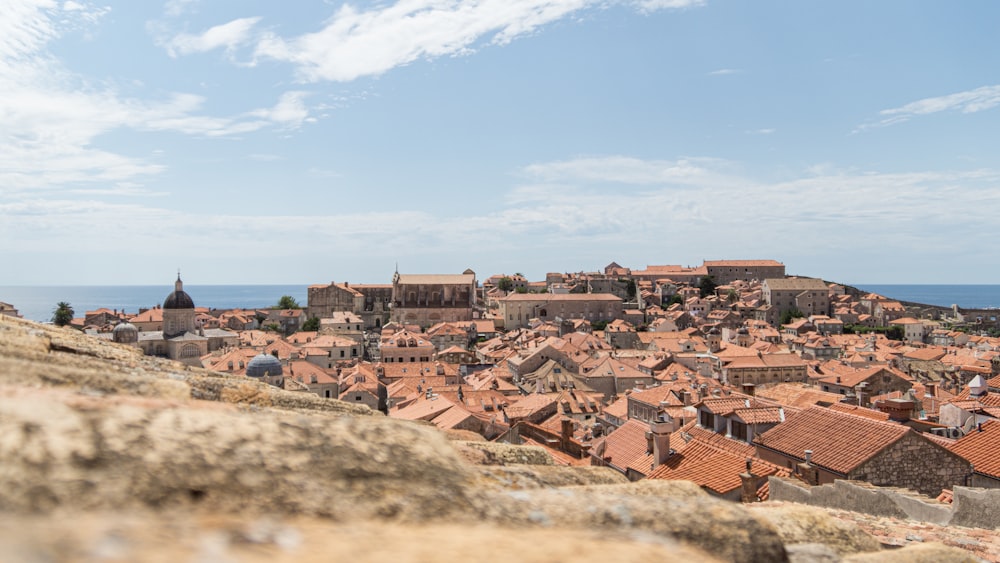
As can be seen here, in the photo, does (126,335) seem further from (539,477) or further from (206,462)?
(206,462)

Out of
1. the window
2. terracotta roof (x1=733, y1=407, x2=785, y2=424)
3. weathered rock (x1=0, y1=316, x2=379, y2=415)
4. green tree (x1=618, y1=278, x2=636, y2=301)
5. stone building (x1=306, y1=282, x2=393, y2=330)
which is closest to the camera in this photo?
weathered rock (x1=0, y1=316, x2=379, y2=415)

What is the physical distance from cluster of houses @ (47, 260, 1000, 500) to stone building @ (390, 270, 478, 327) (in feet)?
1.10

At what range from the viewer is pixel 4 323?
20.3 ft

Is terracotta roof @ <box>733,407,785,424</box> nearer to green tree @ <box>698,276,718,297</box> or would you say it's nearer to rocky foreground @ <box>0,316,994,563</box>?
rocky foreground @ <box>0,316,994,563</box>

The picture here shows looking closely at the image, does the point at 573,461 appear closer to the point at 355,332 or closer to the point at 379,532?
the point at 379,532

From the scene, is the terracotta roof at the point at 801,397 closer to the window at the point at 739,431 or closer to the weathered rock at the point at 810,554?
the window at the point at 739,431

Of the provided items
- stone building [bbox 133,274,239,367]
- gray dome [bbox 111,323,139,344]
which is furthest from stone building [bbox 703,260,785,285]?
gray dome [bbox 111,323,139,344]

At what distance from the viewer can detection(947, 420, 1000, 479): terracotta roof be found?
14641 mm

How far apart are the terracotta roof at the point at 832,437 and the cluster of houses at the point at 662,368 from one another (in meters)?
0.06

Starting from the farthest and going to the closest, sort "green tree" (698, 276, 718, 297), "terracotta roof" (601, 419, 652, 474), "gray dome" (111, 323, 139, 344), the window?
1. "green tree" (698, 276, 718, 297)
2. "gray dome" (111, 323, 139, 344)
3. the window
4. "terracotta roof" (601, 419, 652, 474)

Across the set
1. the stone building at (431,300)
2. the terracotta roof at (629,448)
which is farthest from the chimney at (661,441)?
the stone building at (431,300)

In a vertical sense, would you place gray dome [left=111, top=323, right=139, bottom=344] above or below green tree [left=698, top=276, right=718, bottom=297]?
below

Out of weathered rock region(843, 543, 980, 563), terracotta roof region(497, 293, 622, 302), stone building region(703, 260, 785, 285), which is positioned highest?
stone building region(703, 260, 785, 285)

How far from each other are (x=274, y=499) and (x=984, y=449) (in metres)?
18.1
